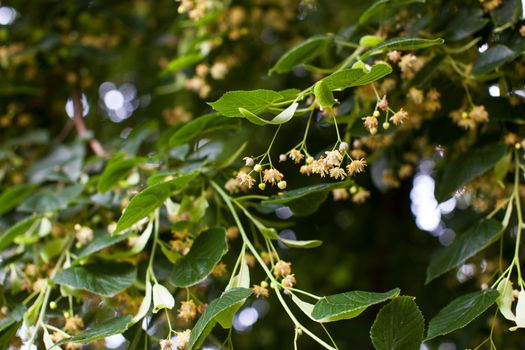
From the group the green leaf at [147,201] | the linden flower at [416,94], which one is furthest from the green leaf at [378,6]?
the green leaf at [147,201]

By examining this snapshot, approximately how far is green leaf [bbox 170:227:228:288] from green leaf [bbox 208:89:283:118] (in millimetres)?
188

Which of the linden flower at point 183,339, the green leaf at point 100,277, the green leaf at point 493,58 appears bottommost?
the green leaf at point 100,277

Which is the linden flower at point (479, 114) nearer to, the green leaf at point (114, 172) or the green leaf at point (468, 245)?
the green leaf at point (468, 245)

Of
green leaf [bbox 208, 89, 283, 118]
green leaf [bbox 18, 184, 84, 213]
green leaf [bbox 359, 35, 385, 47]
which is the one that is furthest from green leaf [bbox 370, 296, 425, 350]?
green leaf [bbox 18, 184, 84, 213]

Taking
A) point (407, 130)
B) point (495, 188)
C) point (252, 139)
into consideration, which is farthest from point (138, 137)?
point (495, 188)

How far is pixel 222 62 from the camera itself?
1.33m

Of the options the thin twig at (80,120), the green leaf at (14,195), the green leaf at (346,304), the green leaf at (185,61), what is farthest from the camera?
the thin twig at (80,120)

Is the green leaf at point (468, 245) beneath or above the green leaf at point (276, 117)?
beneath

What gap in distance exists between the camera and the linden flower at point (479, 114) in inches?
34.6

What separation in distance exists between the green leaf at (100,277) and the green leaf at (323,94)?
0.36 m

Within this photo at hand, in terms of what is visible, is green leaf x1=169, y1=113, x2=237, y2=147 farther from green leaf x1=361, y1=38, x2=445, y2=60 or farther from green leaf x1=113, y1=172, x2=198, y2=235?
green leaf x1=361, y1=38, x2=445, y2=60

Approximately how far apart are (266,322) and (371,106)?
927 millimetres

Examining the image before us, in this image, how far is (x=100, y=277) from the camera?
2.70 ft

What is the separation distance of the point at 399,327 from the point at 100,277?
399 millimetres
